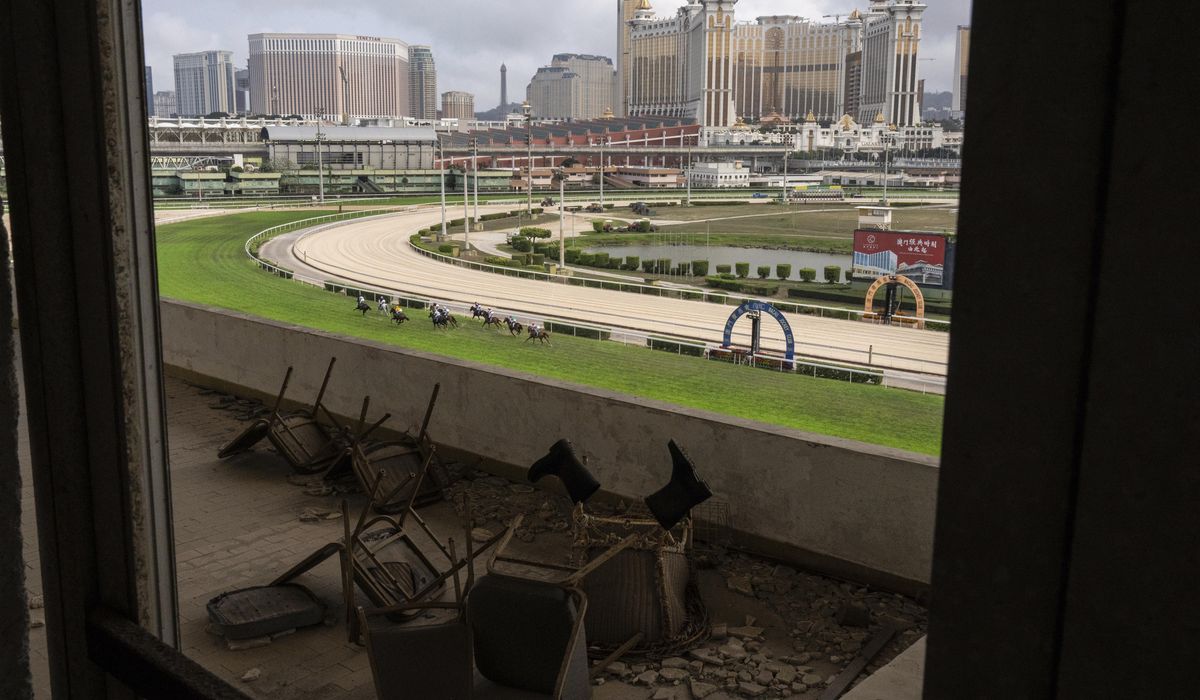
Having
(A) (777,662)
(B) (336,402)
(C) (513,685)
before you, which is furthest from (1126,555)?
(B) (336,402)

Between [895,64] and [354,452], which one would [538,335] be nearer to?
[354,452]

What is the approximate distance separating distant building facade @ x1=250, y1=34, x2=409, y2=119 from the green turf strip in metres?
29.6

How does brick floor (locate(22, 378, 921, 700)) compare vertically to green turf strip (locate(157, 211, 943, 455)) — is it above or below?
below

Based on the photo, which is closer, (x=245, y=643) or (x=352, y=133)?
(x=245, y=643)

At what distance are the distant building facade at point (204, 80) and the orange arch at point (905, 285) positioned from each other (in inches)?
2316

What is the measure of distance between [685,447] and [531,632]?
2.22 meters

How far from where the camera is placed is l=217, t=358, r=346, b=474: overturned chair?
681cm

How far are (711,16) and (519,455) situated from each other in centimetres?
2684

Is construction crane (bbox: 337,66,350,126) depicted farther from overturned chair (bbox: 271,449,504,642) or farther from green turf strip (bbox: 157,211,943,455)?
overturned chair (bbox: 271,449,504,642)

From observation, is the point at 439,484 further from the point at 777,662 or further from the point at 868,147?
the point at 868,147

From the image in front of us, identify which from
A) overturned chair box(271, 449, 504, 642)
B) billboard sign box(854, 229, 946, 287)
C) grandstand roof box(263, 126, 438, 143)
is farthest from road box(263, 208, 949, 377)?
grandstand roof box(263, 126, 438, 143)

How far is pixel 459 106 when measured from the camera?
51094mm

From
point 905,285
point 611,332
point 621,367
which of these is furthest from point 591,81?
point 621,367

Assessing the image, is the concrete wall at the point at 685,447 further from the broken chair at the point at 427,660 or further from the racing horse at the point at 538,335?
the racing horse at the point at 538,335
